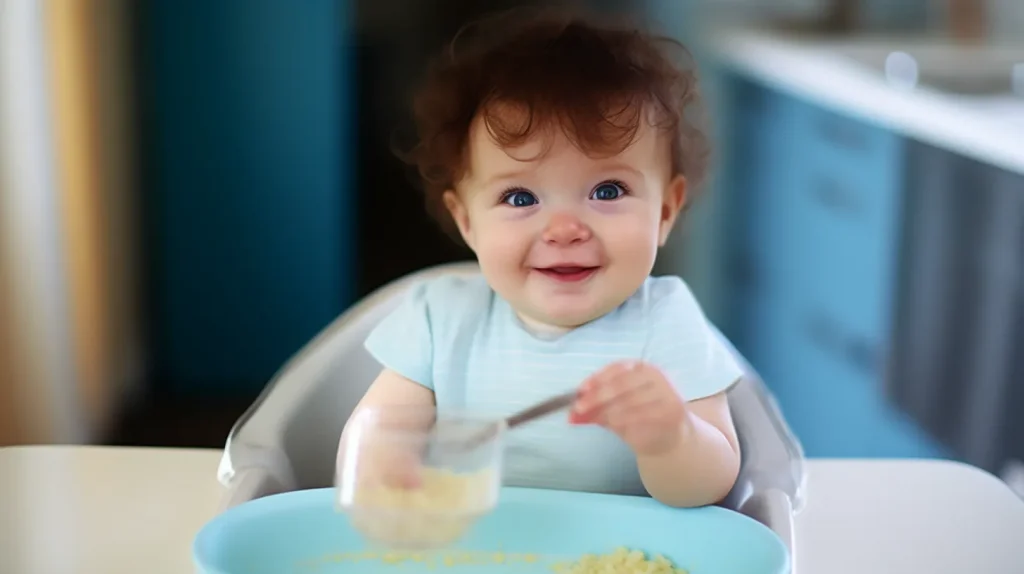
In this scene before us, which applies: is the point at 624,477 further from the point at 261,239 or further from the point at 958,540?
the point at 261,239

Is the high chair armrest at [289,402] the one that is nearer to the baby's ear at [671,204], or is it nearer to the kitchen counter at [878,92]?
the baby's ear at [671,204]

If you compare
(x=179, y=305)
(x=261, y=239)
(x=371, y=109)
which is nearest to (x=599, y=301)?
(x=179, y=305)

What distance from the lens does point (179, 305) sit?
2.63 ft

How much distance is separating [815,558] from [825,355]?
0.66 m

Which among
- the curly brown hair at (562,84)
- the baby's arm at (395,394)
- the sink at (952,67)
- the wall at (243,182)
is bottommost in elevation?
the wall at (243,182)

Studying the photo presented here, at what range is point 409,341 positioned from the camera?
39 centimetres

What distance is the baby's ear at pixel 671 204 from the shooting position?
1.18 feet

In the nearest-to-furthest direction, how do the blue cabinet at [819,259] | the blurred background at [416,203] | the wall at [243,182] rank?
the blurred background at [416,203] < the wall at [243,182] < the blue cabinet at [819,259]

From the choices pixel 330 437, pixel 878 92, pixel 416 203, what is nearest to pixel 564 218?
pixel 330 437

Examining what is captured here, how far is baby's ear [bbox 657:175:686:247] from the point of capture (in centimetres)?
36

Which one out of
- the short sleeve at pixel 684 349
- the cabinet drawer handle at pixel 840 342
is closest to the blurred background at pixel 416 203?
the cabinet drawer handle at pixel 840 342

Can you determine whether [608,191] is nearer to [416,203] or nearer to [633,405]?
[633,405]

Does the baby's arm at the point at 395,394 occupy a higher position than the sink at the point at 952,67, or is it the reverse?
the sink at the point at 952,67

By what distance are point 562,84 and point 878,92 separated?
67 centimetres
